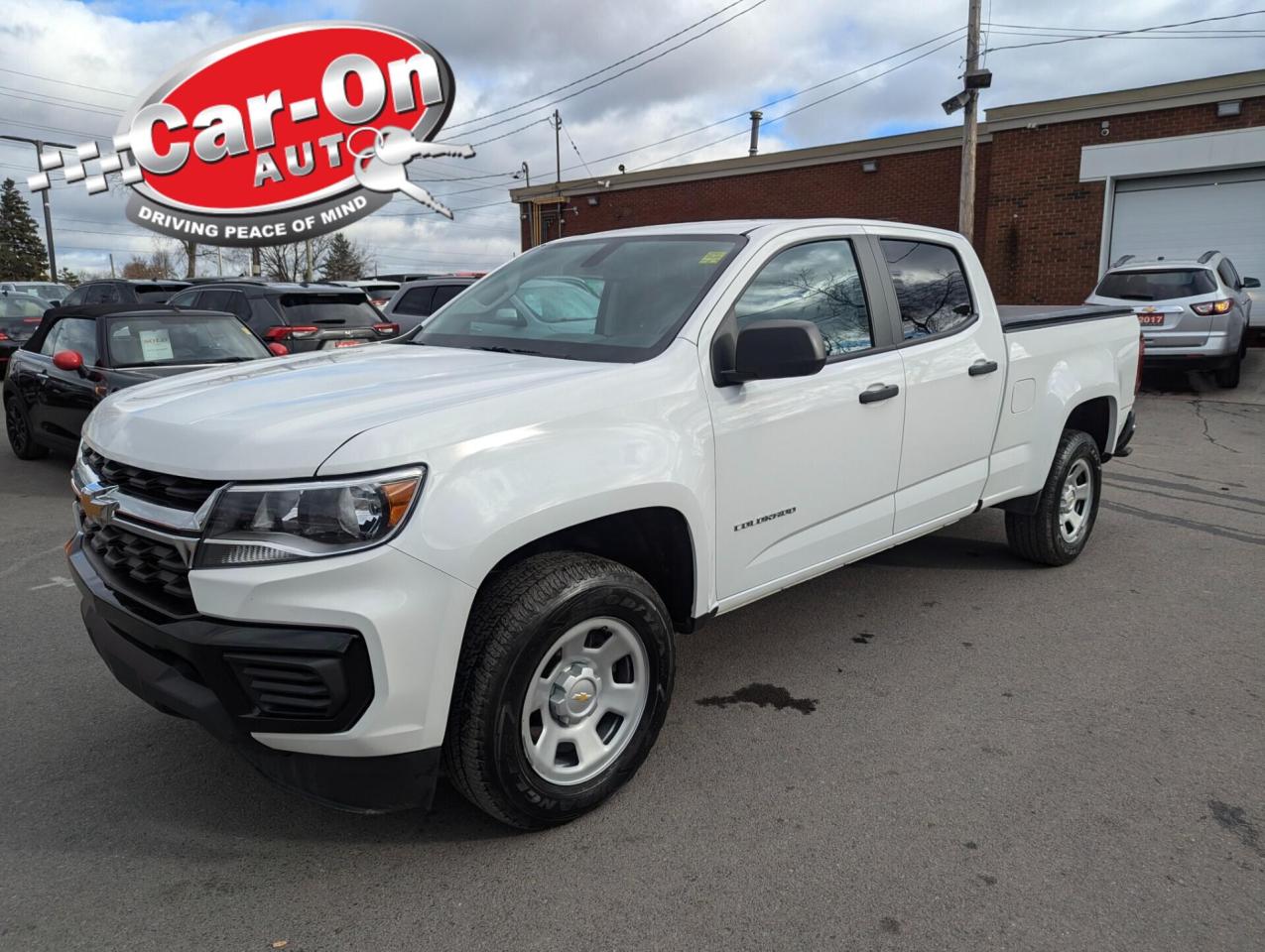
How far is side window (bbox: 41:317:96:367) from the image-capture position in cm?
764

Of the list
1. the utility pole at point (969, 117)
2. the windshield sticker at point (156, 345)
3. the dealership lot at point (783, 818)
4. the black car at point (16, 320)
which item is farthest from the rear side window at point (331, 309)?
the utility pole at point (969, 117)

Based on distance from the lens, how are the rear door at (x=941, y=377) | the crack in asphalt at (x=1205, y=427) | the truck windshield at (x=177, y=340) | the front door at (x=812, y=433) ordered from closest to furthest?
the front door at (x=812, y=433) → the rear door at (x=941, y=377) → the truck windshield at (x=177, y=340) → the crack in asphalt at (x=1205, y=427)

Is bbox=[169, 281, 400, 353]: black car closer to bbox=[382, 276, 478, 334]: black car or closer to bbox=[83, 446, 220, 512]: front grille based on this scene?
bbox=[382, 276, 478, 334]: black car

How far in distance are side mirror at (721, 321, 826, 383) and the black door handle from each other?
674 mm

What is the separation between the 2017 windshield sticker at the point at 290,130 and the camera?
18.4m

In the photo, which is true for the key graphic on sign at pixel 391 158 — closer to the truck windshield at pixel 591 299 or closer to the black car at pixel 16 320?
the black car at pixel 16 320

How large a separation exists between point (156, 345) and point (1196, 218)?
744 inches

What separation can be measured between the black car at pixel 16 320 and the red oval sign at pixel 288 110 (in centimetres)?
394

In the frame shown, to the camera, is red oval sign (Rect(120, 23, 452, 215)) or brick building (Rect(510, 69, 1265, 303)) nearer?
brick building (Rect(510, 69, 1265, 303))

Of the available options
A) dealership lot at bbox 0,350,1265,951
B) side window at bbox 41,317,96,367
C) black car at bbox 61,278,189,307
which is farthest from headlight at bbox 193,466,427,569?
black car at bbox 61,278,189,307

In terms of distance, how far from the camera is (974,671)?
12.8ft

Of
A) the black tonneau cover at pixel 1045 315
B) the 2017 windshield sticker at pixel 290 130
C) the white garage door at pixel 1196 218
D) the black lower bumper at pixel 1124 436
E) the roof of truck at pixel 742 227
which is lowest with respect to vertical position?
the black lower bumper at pixel 1124 436

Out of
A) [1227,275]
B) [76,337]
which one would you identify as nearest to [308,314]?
[76,337]

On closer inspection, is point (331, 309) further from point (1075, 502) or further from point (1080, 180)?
point (1080, 180)
